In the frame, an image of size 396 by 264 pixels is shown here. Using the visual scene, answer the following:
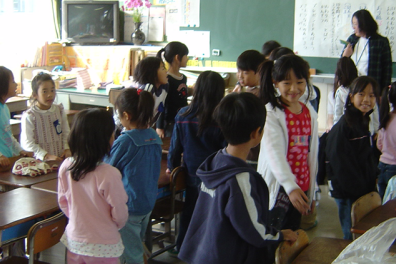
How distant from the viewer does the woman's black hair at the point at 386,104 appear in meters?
2.64

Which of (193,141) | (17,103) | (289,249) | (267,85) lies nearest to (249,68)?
(193,141)

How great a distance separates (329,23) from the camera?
4906mm

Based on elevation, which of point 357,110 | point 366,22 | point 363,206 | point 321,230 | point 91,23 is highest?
point 91,23

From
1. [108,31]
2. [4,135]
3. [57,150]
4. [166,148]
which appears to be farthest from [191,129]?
[108,31]

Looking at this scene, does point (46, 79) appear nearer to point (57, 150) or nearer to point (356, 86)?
point (57, 150)

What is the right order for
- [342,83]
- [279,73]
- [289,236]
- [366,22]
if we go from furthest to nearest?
[366,22], [342,83], [279,73], [289,236]

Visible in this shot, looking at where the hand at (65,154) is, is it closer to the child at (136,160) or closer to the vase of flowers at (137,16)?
the child at (136,160)

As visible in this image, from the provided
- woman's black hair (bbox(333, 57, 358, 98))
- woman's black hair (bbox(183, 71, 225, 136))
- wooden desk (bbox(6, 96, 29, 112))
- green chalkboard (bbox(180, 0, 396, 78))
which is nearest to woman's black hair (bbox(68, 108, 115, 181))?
woman's black hair (bbox(183, 71, 225, 136))

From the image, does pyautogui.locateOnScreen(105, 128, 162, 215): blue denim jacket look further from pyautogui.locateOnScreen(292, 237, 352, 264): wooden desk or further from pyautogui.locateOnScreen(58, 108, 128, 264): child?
pyautogui.locateOnScreen(292, 237, 352, 264): wooden desk

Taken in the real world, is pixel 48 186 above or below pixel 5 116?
below

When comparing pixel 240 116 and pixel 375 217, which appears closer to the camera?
pixel 240 116

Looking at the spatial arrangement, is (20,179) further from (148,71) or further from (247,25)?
(247,25)

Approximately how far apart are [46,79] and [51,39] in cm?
350

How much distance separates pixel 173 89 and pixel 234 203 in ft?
6.81
